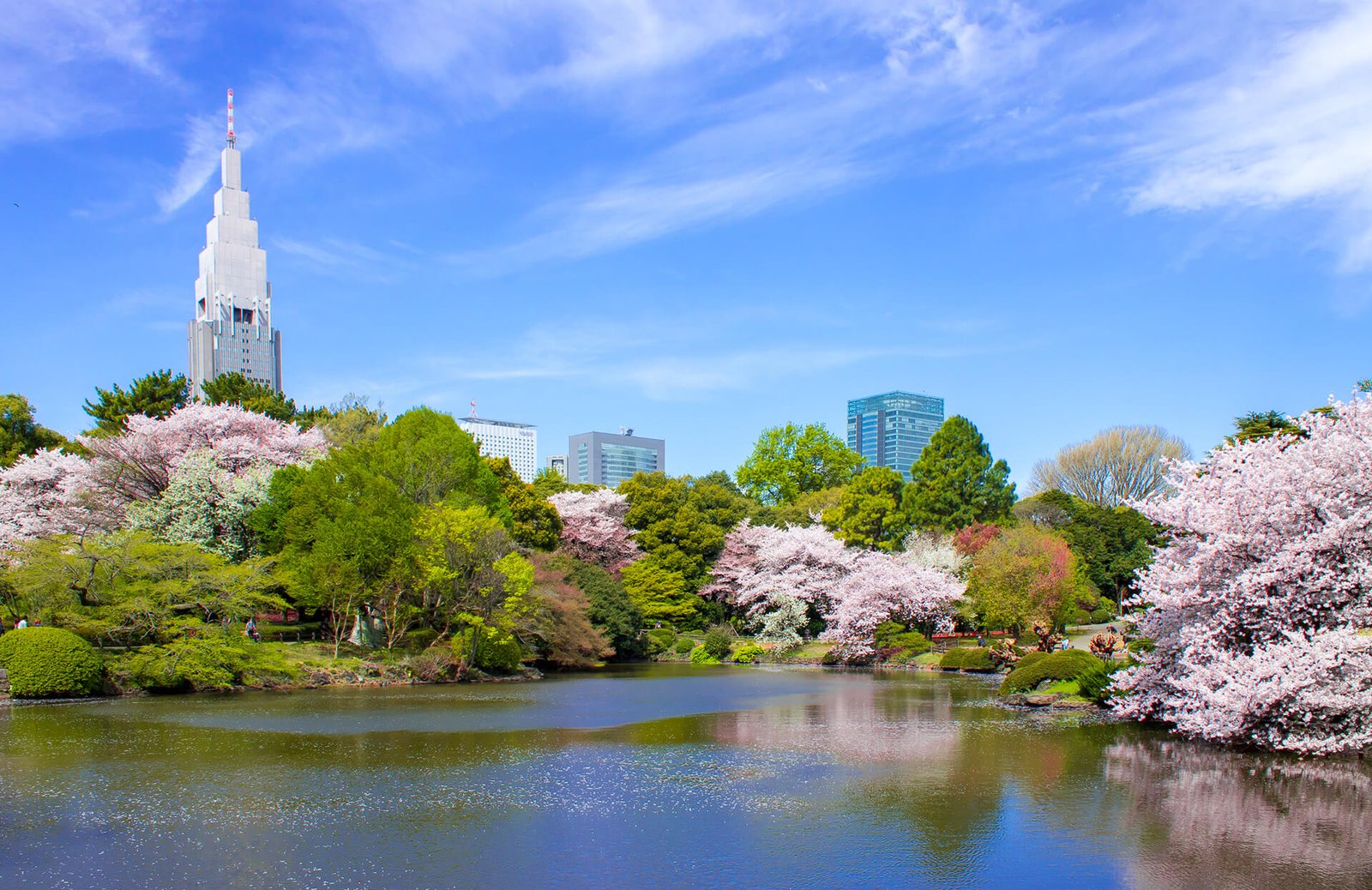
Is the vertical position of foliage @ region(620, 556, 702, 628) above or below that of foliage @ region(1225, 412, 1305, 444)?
below

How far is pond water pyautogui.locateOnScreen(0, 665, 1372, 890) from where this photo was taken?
29.9 ft

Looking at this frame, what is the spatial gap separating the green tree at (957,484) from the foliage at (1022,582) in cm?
913

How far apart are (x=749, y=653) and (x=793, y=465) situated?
2983 centimetres

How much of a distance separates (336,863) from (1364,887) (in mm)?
9907

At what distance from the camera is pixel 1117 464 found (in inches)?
2761

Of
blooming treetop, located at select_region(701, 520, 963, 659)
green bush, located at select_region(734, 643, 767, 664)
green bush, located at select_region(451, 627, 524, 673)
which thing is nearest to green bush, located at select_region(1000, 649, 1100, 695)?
blooming treetop, located at select_region(701, 520, 963, 659)

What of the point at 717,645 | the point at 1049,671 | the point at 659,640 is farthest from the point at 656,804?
the point at 659,640

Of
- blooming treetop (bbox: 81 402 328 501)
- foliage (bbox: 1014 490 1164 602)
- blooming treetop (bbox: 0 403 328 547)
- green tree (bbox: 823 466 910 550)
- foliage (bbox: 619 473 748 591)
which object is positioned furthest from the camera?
foliage (bbox: 1014 490 1164 602)

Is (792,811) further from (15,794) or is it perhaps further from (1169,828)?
(15,794)

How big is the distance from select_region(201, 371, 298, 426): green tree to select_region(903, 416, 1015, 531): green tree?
113 ft

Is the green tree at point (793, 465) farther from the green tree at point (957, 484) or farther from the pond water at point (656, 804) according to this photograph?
the pond water at point (656, 804)

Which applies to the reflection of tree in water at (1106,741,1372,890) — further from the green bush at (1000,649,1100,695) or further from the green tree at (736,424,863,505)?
the green tree at (736,424,863,505)

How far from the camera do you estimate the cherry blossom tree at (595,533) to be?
1881 inches

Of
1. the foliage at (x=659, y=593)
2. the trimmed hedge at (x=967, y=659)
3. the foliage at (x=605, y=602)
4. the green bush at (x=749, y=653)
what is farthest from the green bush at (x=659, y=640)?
the trimmed hedge at (x=967, y=659)
